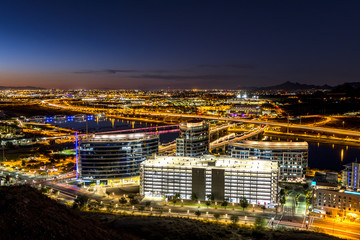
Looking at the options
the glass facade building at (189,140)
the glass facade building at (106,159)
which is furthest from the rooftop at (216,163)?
the glass facade building at (189,140)

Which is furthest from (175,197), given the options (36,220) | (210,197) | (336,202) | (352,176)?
(36,220)

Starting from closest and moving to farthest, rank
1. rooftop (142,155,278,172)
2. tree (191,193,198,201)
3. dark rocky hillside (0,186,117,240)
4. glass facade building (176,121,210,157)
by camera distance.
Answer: dark rocky hillside (0,186,117,240), tree (191,193,198,201), rooftop (142,155,278,172), glass facade building (176,121,210,157)

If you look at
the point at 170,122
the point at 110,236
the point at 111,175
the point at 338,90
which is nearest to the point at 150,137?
the point at 111,175

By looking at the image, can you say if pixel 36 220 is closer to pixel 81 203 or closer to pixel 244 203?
pixel 81 203

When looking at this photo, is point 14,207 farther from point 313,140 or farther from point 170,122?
point 170,122

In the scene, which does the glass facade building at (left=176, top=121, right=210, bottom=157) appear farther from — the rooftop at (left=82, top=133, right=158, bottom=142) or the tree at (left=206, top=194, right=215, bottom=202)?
the tree at (left=206, top=194, right=215, bottom=202)

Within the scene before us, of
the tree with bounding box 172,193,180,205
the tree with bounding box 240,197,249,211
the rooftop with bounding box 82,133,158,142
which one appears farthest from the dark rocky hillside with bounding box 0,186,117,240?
the rooftop with bounding box 82,133,158,142
